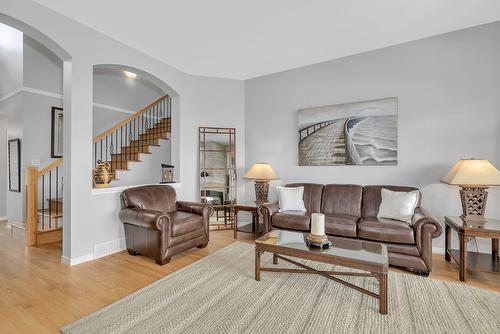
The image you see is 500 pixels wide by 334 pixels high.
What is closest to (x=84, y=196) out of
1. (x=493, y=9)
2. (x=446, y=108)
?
(x=446, y=108)

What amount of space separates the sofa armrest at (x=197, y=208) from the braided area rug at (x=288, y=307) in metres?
1.07

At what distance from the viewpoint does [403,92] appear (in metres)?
3.64

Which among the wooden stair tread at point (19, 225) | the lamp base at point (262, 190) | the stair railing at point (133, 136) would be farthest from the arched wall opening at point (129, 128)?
the lamp base at point (262, 190)

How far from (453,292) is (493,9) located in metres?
3.22

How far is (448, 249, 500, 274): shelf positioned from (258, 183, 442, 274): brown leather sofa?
47cm

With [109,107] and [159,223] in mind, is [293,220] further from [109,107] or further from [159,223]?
[109,107]

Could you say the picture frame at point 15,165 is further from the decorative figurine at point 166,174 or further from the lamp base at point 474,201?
the lamp base at point 474,201

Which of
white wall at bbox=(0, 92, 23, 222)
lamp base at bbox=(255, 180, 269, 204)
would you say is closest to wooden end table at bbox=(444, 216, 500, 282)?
lamp base at bbox=(255, 180, 269, 204)

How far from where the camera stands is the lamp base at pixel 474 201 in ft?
9.32

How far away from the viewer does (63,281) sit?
2.57m

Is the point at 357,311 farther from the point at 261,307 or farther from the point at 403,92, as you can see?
the point at 403,92

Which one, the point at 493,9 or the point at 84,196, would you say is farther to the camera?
the point at 84,196

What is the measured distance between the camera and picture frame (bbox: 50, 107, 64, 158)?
533 cm

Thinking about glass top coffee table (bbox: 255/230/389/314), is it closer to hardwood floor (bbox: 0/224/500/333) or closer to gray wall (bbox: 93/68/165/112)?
hardwood floor (bbox: 0/224/500/333)
